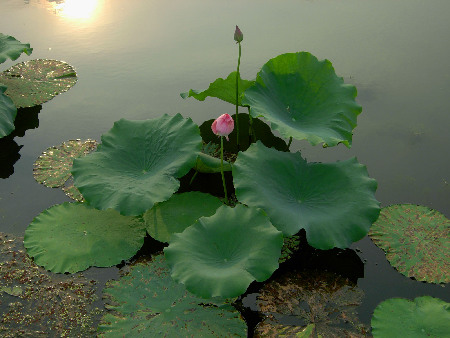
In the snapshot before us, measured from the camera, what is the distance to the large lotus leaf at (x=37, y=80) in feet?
11.5

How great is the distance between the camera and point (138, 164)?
2.38 metres

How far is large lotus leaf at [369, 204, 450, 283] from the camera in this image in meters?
2.13

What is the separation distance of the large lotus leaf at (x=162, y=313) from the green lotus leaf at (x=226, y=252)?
0.20m

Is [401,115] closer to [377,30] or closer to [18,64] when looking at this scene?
[377,30]

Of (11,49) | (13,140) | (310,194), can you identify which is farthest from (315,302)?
(11,49)

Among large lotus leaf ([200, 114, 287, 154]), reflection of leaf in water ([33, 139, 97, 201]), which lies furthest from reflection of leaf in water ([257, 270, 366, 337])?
reflection of leaf in water ([33, 139, 97, 201])

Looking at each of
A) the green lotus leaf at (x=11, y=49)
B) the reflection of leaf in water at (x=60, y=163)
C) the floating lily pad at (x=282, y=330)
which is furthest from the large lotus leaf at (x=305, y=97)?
the green lotus leaf at (x=11, y=49)

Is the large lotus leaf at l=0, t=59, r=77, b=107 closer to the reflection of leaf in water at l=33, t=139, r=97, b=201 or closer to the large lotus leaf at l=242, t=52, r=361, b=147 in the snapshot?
the reflection of leaf in water at l=33, t=139, r=97, b=201

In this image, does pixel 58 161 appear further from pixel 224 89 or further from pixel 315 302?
pixel 315 302

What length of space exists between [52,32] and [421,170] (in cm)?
342

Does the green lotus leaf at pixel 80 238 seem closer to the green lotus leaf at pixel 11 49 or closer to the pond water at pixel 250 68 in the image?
the pond water at pixel 250 68

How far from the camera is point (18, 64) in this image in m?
3.86

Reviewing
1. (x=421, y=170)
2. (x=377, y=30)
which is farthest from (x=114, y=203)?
(x=377, y=30)

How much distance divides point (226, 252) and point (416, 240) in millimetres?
929
